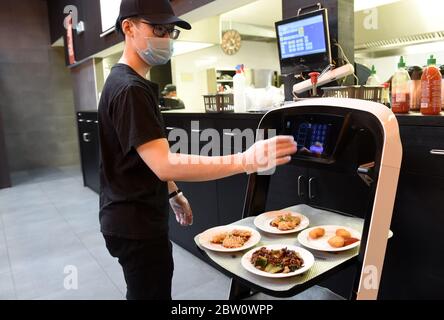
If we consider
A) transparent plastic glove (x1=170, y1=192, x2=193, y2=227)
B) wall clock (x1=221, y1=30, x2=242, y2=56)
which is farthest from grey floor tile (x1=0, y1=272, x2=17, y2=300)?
wall clock (x1=221, y1=30, x2=242, y2=56)

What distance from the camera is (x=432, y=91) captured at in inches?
56.2

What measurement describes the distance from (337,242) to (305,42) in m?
1.33

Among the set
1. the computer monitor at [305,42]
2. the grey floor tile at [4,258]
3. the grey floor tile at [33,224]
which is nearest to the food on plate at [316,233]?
the computer monitor at [305,42]

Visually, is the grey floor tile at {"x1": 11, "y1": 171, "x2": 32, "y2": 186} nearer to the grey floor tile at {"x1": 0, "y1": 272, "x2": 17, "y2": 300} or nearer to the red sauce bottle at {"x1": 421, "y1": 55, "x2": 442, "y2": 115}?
the grey floor tile at {"x1": 0, "y1": 272, "x2": 17, "y2": 300}

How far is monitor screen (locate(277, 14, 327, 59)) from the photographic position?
1.99 metres

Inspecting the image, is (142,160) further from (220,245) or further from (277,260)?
(277,260)

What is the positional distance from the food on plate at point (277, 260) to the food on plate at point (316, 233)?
14 cm

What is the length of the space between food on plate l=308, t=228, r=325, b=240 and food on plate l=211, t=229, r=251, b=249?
231 mm

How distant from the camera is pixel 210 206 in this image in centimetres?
269

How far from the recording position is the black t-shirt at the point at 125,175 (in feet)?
3.80

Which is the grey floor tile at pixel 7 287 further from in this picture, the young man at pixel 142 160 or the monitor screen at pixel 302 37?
the monitor screen at pixel 302 37

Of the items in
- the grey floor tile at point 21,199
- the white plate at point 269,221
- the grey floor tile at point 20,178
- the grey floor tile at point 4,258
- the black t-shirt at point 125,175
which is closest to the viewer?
the black t-shirt at point 125,175
